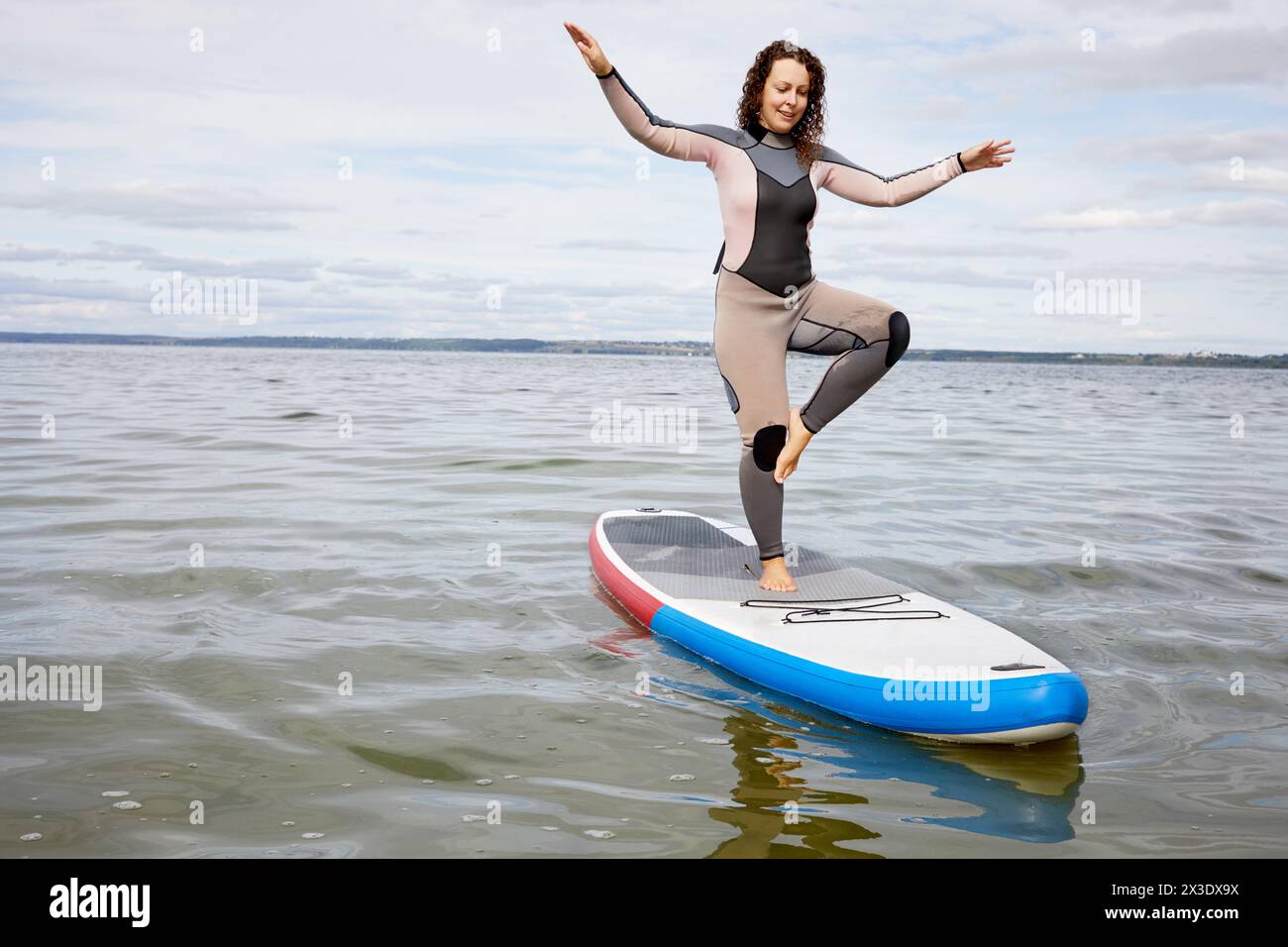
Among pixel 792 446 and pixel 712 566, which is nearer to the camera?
pixel 792 446

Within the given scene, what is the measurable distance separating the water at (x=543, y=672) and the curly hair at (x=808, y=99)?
2.71 meters

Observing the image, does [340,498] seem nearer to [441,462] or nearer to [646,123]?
[441,462]

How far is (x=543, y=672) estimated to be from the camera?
5.17 meters

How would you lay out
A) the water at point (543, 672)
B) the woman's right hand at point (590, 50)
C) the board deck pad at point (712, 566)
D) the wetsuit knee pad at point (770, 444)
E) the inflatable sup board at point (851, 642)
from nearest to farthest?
the water at point (543, 672) → the inflatable sup board at point (851, 642) → the woman's right hand at point (590, 50) → the wetsuit knee pad at point (770, 444) → the board deck pad at point (712, 566)

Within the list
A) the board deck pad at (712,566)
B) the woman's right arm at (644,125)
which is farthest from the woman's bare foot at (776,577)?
the woman's right arm at (644,125)

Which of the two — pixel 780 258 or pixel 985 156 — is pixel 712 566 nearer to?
pixel 780 258

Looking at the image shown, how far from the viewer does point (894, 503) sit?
1034 centimetres

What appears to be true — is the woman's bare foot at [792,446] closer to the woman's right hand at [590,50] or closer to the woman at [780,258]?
the woman at [780,258]

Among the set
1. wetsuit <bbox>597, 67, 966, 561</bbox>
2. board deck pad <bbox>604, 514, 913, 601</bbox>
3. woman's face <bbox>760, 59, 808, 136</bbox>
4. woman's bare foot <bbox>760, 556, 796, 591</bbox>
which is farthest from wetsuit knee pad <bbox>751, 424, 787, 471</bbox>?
woman's face <bbox>760, 59, 808, 136</bbox>

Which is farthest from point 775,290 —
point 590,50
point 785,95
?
point 590,50

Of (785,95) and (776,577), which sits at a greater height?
(785,95)

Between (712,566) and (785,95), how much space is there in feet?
8.76

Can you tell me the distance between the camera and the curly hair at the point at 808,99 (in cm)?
536

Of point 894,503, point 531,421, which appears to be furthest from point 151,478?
point 531,421
